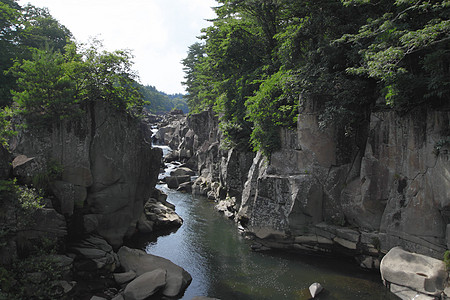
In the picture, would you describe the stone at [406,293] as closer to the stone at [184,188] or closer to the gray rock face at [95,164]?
the gray rock face at [95,164]

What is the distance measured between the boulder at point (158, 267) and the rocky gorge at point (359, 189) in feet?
17.8

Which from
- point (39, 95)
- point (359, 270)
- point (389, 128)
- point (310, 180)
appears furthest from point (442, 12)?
point (39, 95)

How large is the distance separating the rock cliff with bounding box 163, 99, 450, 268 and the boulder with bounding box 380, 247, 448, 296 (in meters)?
0.87

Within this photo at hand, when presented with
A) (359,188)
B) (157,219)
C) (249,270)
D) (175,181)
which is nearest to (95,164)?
(157,219)

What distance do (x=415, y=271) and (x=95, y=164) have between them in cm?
1481

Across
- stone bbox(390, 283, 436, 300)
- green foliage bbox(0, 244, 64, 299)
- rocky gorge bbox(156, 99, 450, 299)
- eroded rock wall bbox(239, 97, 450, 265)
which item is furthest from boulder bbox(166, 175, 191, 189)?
stone bbox(390, 283, 436, 300)

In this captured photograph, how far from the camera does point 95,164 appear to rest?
15.2 m

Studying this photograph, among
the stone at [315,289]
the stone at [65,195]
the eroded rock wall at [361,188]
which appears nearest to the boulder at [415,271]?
the eroded rock wall at [361,188]

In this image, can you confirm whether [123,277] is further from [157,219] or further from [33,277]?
[157,219]

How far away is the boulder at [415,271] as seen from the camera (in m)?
10.8

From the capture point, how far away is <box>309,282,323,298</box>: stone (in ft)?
38.8

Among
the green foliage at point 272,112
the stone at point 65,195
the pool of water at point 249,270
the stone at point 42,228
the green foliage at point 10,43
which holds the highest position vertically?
the green foliage at point 10,43

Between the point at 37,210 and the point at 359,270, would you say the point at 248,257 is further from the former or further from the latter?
the point at 37,210

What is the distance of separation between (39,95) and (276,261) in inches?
549
